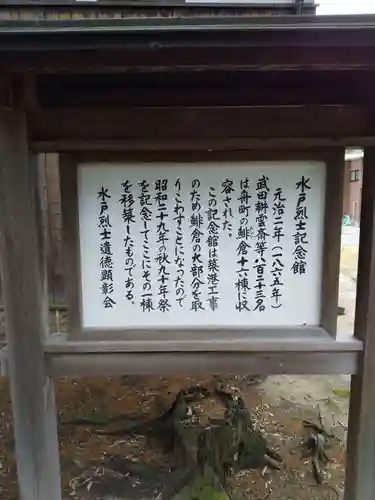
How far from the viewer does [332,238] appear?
2.11m

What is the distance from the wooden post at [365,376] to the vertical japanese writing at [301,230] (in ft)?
0.79

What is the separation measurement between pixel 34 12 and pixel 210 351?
3798mm

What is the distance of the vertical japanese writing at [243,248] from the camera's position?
6.87ft

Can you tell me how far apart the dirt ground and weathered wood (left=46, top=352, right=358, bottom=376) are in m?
0.67

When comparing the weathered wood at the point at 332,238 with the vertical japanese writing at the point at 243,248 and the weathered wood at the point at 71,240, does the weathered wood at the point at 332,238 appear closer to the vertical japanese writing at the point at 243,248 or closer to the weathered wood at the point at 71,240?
the vertical japanese writing at the point at 243,248

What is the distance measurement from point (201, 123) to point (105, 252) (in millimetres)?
683

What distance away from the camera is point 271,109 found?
6.50ft

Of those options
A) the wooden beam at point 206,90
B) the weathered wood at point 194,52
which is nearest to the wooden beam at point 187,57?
the weathered wood at point 194,52

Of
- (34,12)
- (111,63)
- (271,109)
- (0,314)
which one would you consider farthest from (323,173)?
(34,12)

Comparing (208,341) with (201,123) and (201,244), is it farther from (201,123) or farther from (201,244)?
(201,123)

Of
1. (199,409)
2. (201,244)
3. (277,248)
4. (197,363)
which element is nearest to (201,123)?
(201,244)

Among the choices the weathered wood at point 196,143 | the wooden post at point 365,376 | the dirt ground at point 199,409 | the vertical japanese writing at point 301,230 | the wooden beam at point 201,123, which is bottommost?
the dirt ground at point 199,409

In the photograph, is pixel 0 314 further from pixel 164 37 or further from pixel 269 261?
pixel 164 37

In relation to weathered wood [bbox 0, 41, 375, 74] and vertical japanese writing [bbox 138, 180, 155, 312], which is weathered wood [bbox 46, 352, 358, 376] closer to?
vertical japanese writing [bbox 138, 180, 155, 312]
